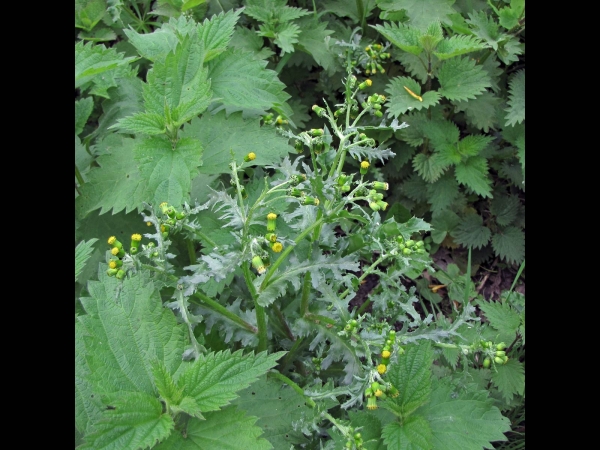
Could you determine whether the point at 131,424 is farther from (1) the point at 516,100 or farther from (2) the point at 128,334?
(1) the point at 516,100


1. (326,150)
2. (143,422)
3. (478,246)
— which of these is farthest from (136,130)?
(478,246)

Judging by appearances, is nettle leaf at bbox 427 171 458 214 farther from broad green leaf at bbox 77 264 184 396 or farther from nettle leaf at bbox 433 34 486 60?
broad green leaf at bbox 77 264 184 396

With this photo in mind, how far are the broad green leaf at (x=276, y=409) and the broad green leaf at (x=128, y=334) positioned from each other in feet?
1.09

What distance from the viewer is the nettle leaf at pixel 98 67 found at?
7.28 ft

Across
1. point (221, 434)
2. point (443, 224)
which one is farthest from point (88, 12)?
point (221, 434)

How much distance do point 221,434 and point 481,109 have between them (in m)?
2.27

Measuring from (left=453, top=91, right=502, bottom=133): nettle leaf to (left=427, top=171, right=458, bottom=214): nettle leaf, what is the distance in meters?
0.33

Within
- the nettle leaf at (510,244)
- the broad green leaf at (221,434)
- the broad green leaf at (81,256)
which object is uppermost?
the broad green leaf at (81,256)

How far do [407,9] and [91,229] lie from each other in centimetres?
203

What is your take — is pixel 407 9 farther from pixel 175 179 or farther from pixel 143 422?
pixel 143 422

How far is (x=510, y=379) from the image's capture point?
2258mm

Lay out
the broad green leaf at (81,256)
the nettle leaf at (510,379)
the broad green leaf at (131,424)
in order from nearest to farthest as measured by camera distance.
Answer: the broad green leaf at (131,424)
the broad green leaf at (81,256)
the nettle leaf at (510,379)

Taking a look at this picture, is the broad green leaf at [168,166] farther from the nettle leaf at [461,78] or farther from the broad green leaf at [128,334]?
the nettle leaf at [461,78]

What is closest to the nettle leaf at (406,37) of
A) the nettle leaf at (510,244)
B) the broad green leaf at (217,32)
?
the broad green leaf at (217,32)
